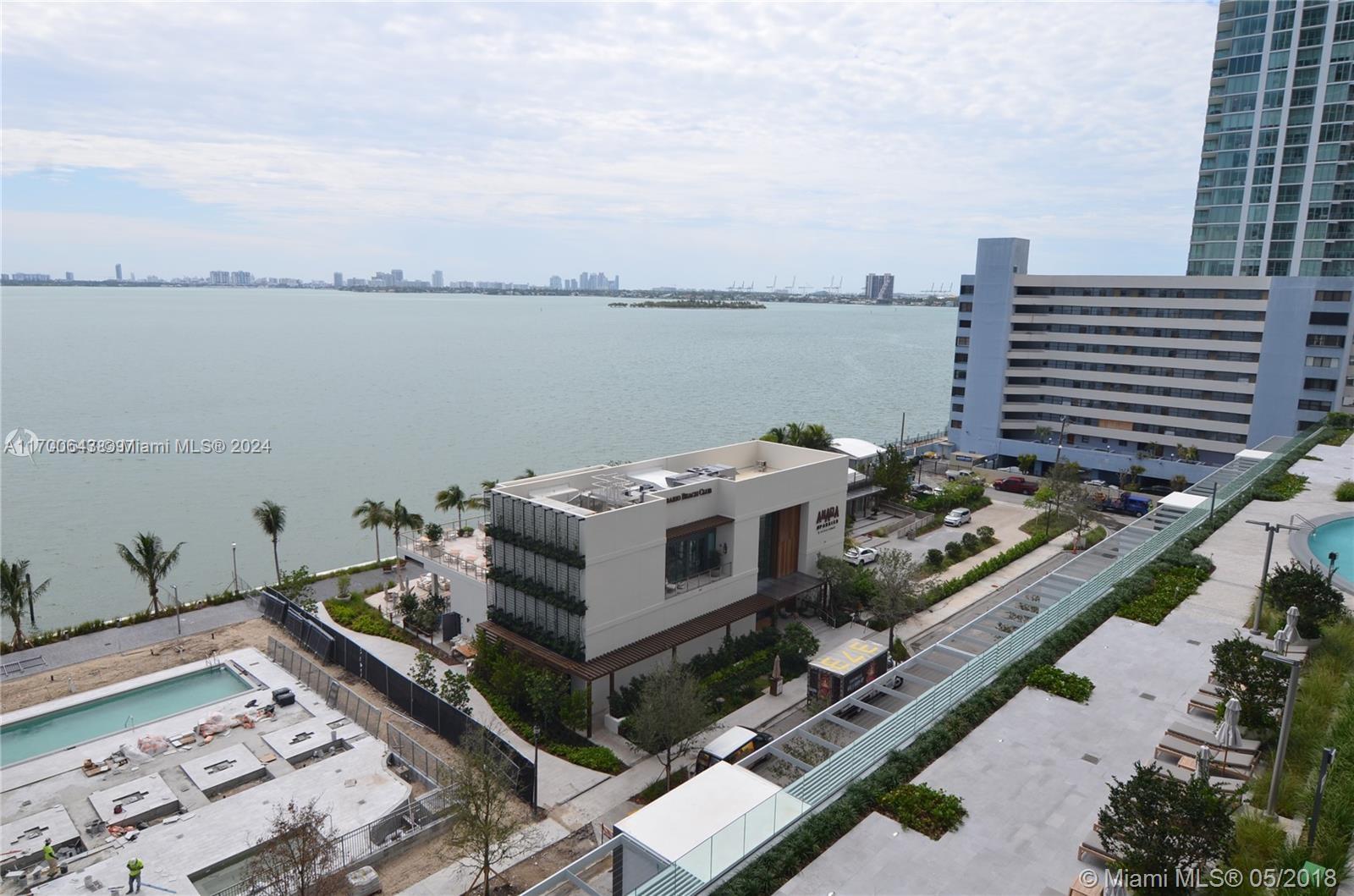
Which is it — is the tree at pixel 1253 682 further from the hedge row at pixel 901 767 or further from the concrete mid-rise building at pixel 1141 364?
the concrete mid-rise building at pixel 1141 364

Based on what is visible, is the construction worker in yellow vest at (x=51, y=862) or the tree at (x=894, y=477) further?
the tree at (x=894, y=477)

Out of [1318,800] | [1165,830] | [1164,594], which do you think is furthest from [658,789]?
[1164,594]

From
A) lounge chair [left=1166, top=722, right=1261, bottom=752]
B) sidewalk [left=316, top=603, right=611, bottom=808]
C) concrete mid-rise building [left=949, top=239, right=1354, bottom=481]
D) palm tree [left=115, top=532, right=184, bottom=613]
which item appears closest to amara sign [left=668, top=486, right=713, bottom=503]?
sidewalk [left=316, top=603, right=611, bottom=808]

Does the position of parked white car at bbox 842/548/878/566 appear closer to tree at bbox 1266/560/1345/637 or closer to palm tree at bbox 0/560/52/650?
tree at bbox 1266/560/1345/637

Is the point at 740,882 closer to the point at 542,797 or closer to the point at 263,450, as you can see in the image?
the point at 542,797

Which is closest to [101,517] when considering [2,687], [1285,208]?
[2,687]

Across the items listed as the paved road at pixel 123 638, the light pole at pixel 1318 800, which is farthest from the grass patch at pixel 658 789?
the paved road at pixel 123 638

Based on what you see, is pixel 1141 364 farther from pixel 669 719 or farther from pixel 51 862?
pixel 51 862
